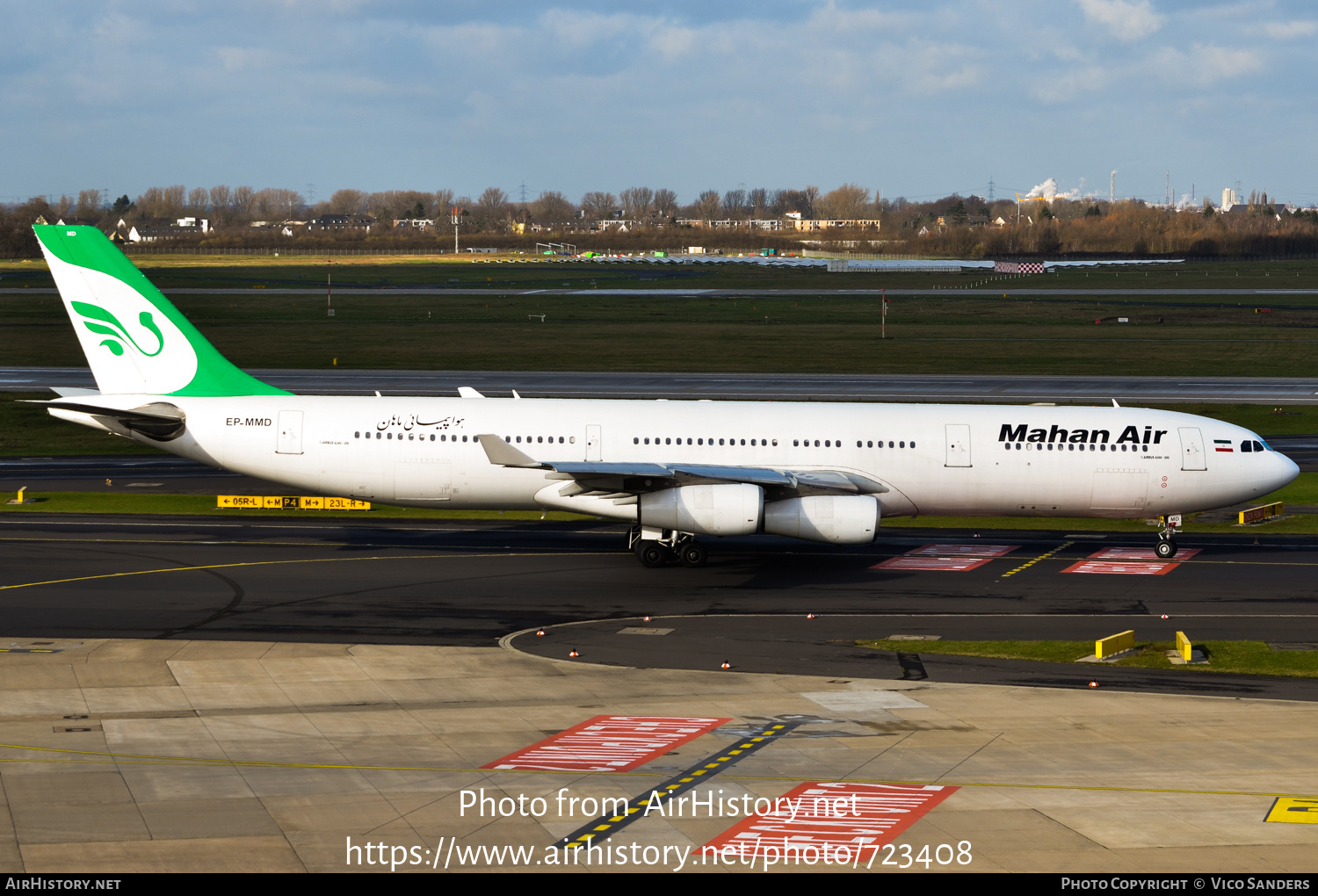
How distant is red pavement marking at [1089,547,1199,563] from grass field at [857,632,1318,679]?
9.87 m

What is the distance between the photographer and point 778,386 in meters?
76.2

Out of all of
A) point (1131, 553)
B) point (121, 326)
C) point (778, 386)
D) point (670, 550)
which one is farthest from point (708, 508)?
point (778, 386)

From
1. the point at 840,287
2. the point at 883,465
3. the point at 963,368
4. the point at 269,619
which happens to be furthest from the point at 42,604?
the point at 840,287

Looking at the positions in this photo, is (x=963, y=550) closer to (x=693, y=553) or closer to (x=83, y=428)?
(x=693, y=553)

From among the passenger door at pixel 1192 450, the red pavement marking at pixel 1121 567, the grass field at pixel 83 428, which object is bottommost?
the red pavement marking at pixel 1121 567

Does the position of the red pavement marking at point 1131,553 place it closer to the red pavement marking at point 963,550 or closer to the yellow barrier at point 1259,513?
the red pavement marking at point 963,550

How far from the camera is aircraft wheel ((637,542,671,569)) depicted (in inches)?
1421

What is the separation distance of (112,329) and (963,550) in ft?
89.9

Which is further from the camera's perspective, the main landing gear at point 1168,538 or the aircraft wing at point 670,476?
the main landing gear at point 1168,538

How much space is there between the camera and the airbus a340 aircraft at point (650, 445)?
3688 cm

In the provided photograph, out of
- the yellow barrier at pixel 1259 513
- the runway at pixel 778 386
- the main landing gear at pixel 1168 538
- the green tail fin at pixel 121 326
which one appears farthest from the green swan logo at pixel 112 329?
the yellow barrier at pixel 1259 513

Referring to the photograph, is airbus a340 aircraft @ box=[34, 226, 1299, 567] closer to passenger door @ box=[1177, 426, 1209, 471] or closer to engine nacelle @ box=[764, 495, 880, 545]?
passenger door @ box=[1177, 426, 1209, 471]

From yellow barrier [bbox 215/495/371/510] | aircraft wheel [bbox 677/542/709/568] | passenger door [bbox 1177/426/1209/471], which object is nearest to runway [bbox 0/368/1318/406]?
yellow barrier [bbox 215/495/371/510]

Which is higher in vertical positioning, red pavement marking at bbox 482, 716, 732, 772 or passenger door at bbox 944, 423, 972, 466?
passenger door at bbox 944, 423, 972, 466
